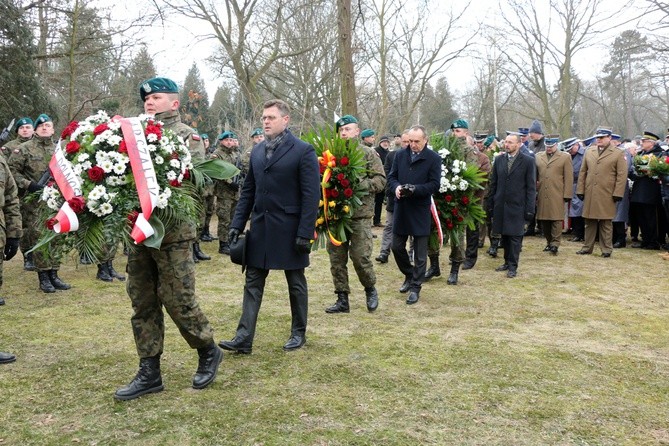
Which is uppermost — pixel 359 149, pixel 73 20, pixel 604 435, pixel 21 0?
pixel 21 0

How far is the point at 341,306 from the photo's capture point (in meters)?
6.75

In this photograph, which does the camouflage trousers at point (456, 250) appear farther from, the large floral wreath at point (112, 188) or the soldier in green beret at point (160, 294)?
the large floral wreath at point (112, 188)

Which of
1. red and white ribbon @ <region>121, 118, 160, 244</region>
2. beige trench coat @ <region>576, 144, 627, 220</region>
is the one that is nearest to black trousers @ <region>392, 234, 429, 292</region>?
red and white ribbon @ <region>121, 118, 160, 244</region>

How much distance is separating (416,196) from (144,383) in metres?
3.97

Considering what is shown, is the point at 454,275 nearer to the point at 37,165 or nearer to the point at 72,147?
the point at 72,147

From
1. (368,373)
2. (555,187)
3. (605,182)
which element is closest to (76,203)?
(368,373)

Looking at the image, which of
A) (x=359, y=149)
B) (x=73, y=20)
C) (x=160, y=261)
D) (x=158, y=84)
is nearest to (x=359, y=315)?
(x=359, y=149)

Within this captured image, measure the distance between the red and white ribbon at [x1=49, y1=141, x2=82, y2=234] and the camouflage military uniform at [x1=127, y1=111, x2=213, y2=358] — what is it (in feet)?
1.53

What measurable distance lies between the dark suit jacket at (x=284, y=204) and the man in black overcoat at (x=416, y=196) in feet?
6.94

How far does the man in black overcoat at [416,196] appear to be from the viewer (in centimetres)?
709

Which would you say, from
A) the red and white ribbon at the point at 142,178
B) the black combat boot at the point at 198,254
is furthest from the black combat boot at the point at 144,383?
the black combat boot at the point at 198,254

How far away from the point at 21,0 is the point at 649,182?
17602 mm

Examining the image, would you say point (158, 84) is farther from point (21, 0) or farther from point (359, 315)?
point (21, 0)

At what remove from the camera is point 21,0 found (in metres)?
17.5
